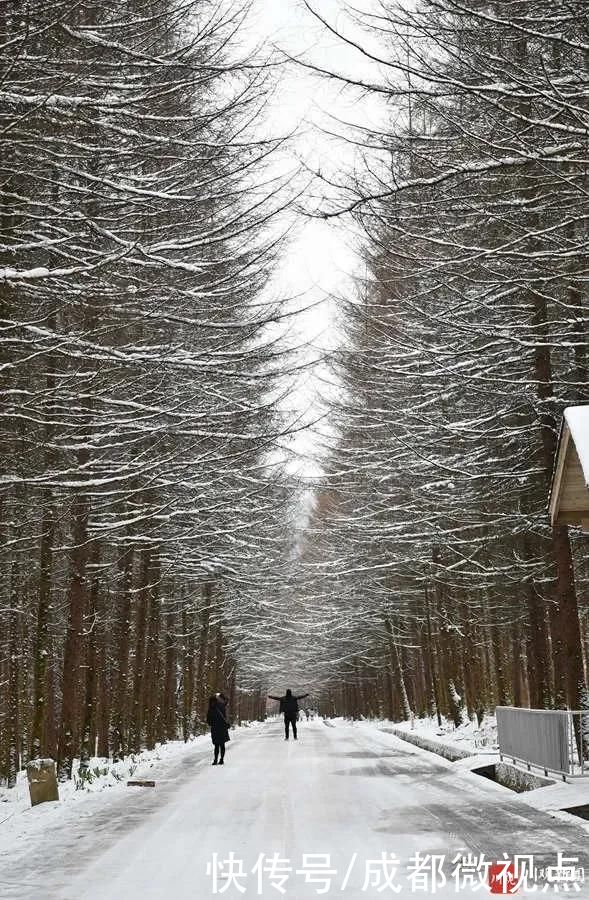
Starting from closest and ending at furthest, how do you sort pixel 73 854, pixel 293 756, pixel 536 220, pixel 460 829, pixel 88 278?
pixel 73 854 → pixel 460 829 → pixel 88 278 → pixel 536 220 → pixel 293 756

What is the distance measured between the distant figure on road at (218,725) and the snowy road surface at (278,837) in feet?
16.2

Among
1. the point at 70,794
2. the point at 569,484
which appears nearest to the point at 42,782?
the point at 70,794

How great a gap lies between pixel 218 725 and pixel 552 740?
9.98 m

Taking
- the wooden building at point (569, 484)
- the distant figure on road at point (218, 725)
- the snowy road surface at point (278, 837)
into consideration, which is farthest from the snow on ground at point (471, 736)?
the wooden building at point (569, 484)

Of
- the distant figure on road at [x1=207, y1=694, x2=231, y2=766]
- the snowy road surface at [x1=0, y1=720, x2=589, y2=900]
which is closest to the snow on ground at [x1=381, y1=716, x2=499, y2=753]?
the distant figure on road at [x1=207, y1=694, x2=231, y2=766]

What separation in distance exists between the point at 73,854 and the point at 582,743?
7.93 metres

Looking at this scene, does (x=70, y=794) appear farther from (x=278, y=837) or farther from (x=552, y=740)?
(x=552, y=740)

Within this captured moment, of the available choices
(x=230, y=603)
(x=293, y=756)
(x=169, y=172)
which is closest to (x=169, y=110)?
(x=169, y=172)

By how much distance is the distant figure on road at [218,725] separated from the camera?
72.2ft

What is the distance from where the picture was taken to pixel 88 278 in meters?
13.1

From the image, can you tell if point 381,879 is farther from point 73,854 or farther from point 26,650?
point 26,650

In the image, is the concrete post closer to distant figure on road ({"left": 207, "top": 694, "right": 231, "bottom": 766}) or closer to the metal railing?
the metal railing

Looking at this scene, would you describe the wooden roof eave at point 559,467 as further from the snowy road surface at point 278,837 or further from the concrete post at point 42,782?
the concrete post at point 42,782

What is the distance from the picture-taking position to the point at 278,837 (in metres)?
9.76
